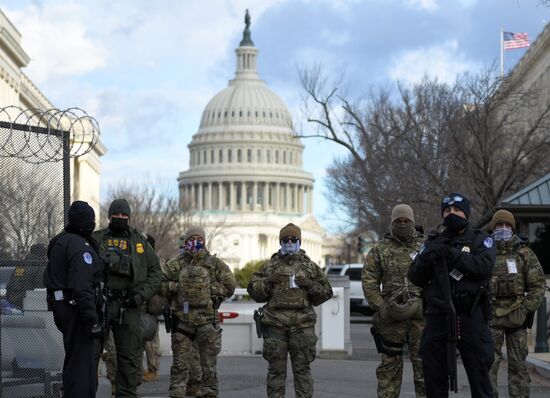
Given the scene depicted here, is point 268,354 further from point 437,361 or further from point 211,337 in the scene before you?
point 437,361

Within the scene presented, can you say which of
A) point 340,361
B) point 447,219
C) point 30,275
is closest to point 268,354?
point 30,275

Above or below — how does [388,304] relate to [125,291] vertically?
below

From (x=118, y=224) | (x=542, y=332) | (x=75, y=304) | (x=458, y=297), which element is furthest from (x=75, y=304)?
(x=542, y=332)

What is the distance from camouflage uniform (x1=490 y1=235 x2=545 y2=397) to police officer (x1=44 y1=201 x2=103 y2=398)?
13.0 feet

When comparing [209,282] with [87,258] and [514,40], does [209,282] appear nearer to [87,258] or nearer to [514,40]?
[87,258]

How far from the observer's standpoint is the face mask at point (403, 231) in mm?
11906

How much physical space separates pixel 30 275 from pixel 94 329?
186cm

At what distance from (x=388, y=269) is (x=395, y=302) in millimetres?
304

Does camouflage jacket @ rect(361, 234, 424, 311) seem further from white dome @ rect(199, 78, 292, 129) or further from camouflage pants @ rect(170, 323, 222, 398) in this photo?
white dome @ rect(199, 78, 292, 129)

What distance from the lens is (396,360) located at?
11.8 meters

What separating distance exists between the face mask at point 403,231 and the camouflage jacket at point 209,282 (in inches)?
102

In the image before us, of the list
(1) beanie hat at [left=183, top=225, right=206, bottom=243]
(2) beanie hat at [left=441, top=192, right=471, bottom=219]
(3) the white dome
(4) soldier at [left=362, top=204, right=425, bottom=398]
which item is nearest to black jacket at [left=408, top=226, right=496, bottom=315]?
(2) beanie hat at [left=441, top=192, right=471, bottom=219]

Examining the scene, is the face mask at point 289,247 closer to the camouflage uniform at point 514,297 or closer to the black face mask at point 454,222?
the camouflage uniform at point 514,297

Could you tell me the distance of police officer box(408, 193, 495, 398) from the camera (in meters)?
10.2
